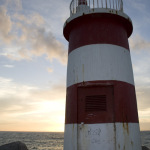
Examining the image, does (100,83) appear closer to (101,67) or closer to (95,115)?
(101,67)

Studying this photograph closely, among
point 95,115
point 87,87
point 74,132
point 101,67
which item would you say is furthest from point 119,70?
point 74,132

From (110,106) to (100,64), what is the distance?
4.37ft

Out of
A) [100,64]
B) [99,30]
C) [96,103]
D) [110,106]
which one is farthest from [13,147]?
[99,30]

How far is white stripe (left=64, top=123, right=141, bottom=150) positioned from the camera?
4.74 metres

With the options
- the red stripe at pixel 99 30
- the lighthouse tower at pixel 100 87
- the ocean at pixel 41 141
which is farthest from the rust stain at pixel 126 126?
the ocean at pixel 41 141

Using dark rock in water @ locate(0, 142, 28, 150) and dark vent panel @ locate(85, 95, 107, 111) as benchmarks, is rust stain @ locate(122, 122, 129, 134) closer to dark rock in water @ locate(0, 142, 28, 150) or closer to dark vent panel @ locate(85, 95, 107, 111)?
dark vent panel @ locate(85, 95, 107, 111)

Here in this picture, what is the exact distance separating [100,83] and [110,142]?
1701mm

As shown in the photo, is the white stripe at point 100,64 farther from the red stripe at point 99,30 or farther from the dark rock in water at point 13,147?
the dark rock in water at point 13,147

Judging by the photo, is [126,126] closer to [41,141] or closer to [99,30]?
[99,30]

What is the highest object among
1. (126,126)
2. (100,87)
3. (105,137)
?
(100,87)

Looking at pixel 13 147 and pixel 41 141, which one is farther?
pixel 41 141

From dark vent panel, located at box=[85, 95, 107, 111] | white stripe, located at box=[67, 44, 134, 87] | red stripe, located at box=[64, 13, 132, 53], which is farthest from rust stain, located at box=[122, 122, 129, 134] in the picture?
red stripe, located at box=[64, 13, 132, 53]

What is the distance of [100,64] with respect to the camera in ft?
17.5

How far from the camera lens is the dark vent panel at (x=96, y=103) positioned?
513 cm
